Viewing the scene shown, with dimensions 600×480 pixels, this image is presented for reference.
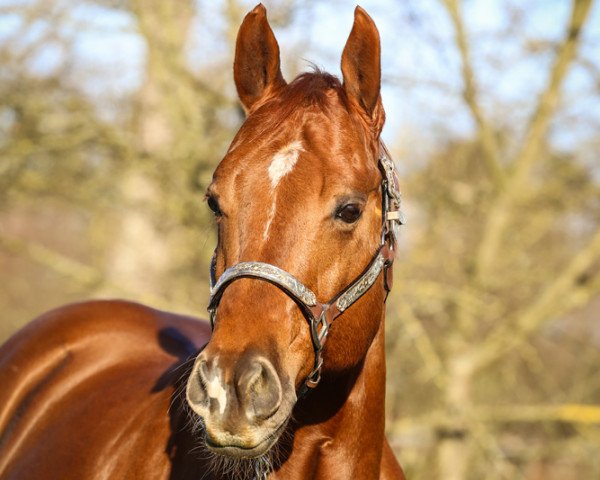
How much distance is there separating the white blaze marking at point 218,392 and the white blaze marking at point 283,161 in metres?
0.62

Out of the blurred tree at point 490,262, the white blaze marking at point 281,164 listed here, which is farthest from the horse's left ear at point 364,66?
the blurred tree at point 490,262

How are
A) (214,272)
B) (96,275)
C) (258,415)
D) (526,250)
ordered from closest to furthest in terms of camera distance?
(258,415) → (214,272) → (96,275) → (526,250)

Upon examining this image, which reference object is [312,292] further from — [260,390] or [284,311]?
[260,390]

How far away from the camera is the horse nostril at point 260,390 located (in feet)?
7.43

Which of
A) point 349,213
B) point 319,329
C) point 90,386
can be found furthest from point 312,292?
point 90,386

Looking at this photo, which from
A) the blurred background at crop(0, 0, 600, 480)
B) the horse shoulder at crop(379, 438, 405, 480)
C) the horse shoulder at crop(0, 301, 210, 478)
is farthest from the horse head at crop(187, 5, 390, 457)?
the blurred background at crop(0, 0, 600, 480)

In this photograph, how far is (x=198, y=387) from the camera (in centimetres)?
230

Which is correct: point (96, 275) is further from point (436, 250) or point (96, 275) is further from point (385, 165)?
point (385, 165)

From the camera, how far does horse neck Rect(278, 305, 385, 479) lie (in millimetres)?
2816

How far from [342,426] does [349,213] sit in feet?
2.34

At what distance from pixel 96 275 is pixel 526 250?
535cm

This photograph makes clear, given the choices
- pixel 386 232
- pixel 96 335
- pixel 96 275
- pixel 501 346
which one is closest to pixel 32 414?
pixel 96 335

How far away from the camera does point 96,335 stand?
420 cm

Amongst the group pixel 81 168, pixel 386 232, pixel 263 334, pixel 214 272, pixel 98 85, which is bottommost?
pixel 263 334
